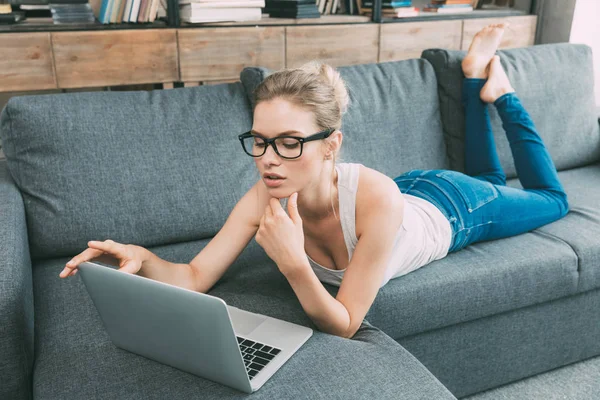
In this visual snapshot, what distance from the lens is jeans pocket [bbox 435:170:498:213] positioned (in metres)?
1.81

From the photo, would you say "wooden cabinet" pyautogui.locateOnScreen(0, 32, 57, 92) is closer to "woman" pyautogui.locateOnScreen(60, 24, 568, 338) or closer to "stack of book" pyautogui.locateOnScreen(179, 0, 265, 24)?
"stack of book" pyautogui.locateOnScreen(179, 0, 265, 24)

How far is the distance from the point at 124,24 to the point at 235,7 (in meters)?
0.53

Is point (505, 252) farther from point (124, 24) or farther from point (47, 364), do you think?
point (124, 24)

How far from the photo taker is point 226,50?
2871 mm

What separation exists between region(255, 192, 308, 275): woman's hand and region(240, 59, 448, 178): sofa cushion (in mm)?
790

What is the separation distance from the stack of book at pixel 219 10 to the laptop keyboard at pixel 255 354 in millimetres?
1957

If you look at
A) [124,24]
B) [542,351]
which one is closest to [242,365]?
[542,351]

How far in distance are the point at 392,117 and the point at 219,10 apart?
1.19 m

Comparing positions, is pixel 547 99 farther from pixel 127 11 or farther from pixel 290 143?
pixel 127 11

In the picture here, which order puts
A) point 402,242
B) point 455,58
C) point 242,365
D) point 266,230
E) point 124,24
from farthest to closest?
point 124,24 < point 455,58 < point 402,242 < point 266,230 < point 242,365

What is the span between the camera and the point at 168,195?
1.71m

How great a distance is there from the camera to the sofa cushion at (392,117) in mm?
1986

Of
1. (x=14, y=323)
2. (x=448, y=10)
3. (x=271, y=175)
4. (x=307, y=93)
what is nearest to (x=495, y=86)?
(x=307, y=93)

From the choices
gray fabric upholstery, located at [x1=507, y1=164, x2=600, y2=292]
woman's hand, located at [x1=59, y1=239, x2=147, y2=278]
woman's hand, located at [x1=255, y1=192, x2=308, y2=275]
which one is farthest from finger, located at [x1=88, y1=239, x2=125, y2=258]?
gray fabric upholstery, located at [x1=507, y1=164, x2=600, y2=292]
